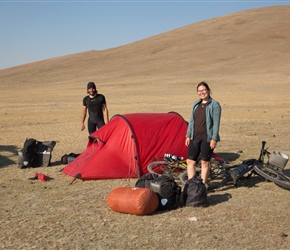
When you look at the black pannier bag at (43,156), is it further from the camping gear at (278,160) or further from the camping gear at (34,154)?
the camping gear at (278,160)

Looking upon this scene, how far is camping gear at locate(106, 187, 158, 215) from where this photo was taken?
6473 mm

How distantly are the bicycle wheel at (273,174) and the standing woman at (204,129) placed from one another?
1027 mm

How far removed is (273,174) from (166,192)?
7.41ft

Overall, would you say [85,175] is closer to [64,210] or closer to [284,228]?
[64,210]

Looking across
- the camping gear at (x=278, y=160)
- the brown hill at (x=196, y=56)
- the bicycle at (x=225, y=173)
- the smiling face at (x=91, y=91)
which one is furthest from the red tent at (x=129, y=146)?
the brown hill at (x=196, y=56)

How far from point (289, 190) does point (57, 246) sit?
4.12m

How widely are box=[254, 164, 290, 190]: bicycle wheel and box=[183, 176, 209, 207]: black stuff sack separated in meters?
1.53

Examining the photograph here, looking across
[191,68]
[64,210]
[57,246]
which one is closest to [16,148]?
[64,210]

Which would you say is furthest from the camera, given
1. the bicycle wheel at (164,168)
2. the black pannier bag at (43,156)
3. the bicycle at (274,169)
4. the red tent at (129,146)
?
the black pannier bag at (43,156)

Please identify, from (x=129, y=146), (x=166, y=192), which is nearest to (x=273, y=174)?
(x=166, y=192)

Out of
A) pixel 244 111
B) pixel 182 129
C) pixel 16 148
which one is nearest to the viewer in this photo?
pixel 182 129

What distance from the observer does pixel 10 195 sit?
25.6 ft

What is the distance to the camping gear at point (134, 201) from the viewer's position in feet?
21.2

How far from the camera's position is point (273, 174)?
8.08 metres
